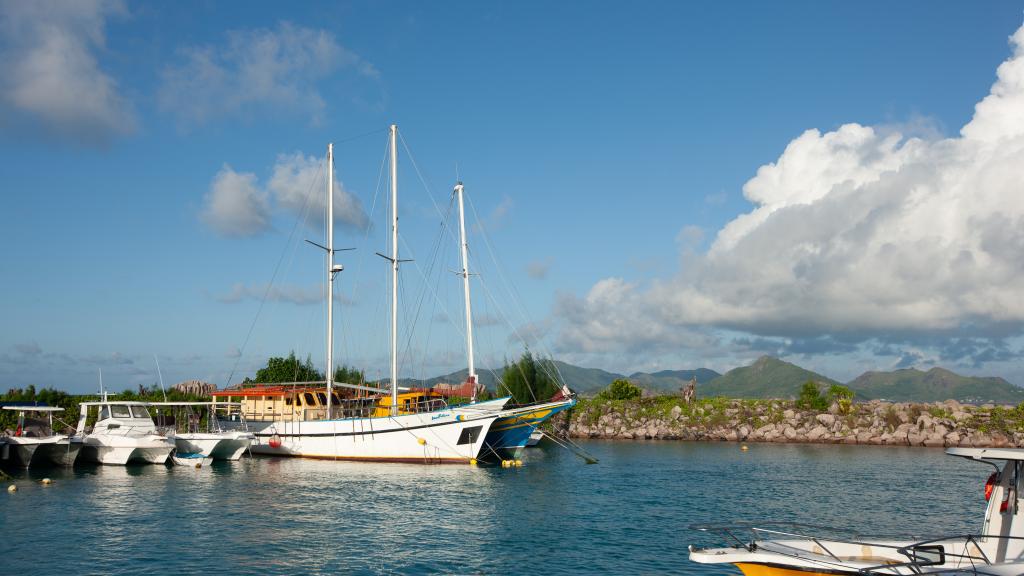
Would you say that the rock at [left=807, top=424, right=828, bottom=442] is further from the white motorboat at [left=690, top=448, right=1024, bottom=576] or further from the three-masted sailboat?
the white motorboat at [left=690, top=448, right=1024, bottom=576]

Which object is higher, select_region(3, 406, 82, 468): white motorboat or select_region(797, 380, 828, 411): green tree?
select_region(797, 380, 828, 411): green tree

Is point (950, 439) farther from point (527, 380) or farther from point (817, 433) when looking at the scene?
point (527, 380)

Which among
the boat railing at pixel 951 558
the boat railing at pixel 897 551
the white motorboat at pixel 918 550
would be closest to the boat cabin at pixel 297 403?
the boat railing at pixel 897 551

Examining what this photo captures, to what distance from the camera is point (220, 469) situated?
1938 inches

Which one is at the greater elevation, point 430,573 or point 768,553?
point 768,553

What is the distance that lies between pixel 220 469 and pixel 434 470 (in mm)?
14594

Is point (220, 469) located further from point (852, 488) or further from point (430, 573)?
point (852, 488)

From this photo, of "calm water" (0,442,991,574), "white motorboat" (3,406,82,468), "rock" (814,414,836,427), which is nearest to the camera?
"calm water" (0,442,991,574)

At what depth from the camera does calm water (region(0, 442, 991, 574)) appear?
24.1 metres

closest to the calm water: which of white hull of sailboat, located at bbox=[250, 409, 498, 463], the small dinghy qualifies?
the small dinghy

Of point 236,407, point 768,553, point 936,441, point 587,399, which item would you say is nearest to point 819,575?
point 768,553

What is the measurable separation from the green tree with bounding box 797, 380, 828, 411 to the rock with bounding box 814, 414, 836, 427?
434 centimetres

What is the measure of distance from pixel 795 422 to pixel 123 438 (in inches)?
2642

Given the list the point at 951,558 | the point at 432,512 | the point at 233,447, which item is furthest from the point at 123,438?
the point at 951,558
